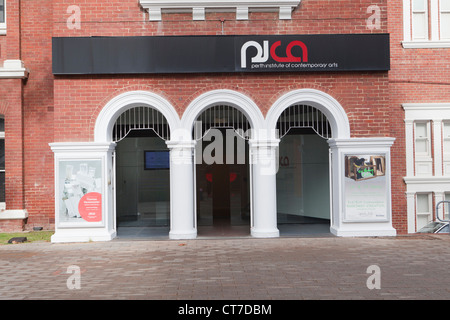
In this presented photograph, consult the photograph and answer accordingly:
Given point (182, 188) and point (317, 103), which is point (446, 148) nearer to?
point (317, 103)

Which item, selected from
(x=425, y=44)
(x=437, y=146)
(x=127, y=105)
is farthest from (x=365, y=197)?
(x=127, y=105)

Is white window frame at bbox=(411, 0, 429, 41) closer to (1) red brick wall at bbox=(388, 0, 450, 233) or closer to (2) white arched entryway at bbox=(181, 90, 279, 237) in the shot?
(1) red brick wall at bbox=(388, 0, 450, 233)

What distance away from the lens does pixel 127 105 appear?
39.2ft

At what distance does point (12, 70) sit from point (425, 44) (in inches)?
459

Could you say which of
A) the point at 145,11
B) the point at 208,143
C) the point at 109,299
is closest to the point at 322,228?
the point at 208,143

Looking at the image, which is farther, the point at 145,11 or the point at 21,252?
the point at 145,11

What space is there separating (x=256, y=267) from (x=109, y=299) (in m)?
2.95

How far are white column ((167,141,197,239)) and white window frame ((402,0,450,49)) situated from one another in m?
7.35

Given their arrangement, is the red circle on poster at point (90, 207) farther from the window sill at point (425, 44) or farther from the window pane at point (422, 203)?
the window sill at point (425, 44)

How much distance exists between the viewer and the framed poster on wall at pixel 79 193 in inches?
462

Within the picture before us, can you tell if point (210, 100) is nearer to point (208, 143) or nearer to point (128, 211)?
point (208, 143)

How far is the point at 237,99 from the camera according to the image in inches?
473

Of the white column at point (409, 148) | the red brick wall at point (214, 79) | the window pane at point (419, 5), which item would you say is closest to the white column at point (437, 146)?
the white column at point (409, 148)

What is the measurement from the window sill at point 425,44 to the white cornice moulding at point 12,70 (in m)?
10.8
